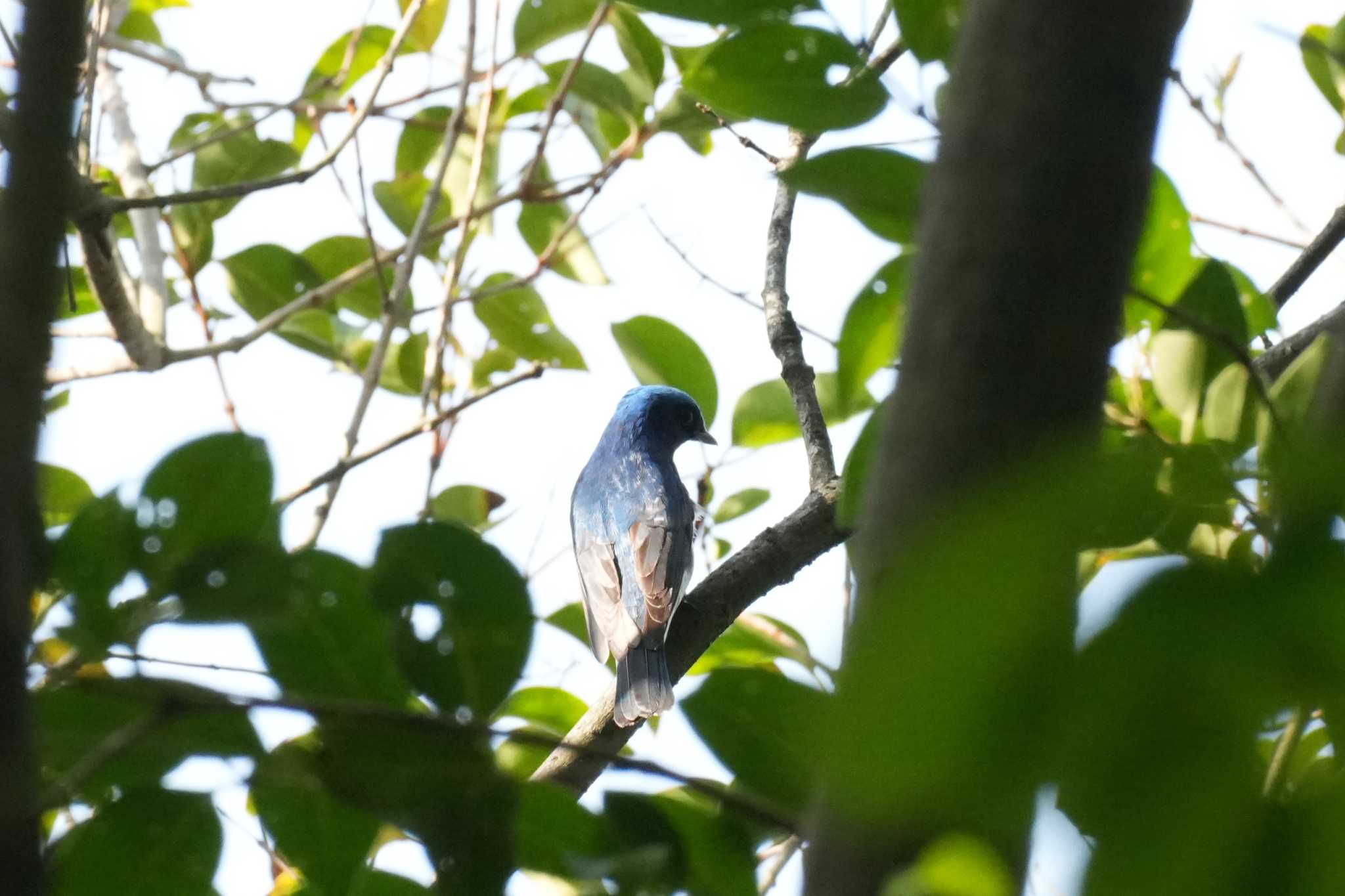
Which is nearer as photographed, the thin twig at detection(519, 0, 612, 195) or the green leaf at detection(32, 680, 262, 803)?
the green leaf at detection(32, 680, 262, 803)

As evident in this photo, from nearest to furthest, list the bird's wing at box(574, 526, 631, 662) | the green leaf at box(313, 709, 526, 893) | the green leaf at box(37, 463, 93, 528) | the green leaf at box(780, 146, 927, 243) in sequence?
the green leaf at box(313, 709, 526, 893)
the green leaf at box(780, 146, 927, 243)
the green leaf at box(37, 463, 93, 528)
the bird's wing at box(574, 526, 631, 662)

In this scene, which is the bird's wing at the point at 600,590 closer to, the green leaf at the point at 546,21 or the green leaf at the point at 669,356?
the green leaf at the point at 669,356

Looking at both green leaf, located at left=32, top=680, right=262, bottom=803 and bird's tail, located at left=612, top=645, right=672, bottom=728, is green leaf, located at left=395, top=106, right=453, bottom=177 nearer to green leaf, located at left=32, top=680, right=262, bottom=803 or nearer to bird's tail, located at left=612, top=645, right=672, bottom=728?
bird's tail, located at left=612, top=645, right=672, bottom=728

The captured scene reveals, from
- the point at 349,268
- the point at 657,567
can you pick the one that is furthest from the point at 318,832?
the point at 657,567

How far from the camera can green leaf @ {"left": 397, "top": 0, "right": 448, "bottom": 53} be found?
162 inches

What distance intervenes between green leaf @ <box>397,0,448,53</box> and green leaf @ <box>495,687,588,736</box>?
309 cm

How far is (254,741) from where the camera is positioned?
0.86 meters

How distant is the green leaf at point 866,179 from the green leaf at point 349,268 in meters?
2.86

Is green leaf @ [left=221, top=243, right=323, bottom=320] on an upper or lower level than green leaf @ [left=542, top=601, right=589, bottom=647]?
upper

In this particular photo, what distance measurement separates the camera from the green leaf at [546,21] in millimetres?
3504

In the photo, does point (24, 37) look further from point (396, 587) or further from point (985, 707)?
point (985, 707)

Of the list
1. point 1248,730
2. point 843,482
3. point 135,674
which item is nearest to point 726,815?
point 843,482

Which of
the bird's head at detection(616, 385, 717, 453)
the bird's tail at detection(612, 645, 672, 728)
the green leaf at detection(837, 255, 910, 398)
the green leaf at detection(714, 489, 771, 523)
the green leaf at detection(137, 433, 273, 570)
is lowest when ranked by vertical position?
the green leaf at detection(137, 433, 273, 570)

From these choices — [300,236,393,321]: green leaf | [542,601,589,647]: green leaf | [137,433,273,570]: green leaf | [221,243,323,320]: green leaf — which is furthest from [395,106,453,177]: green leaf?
[137,433,273,570]: green leaf
